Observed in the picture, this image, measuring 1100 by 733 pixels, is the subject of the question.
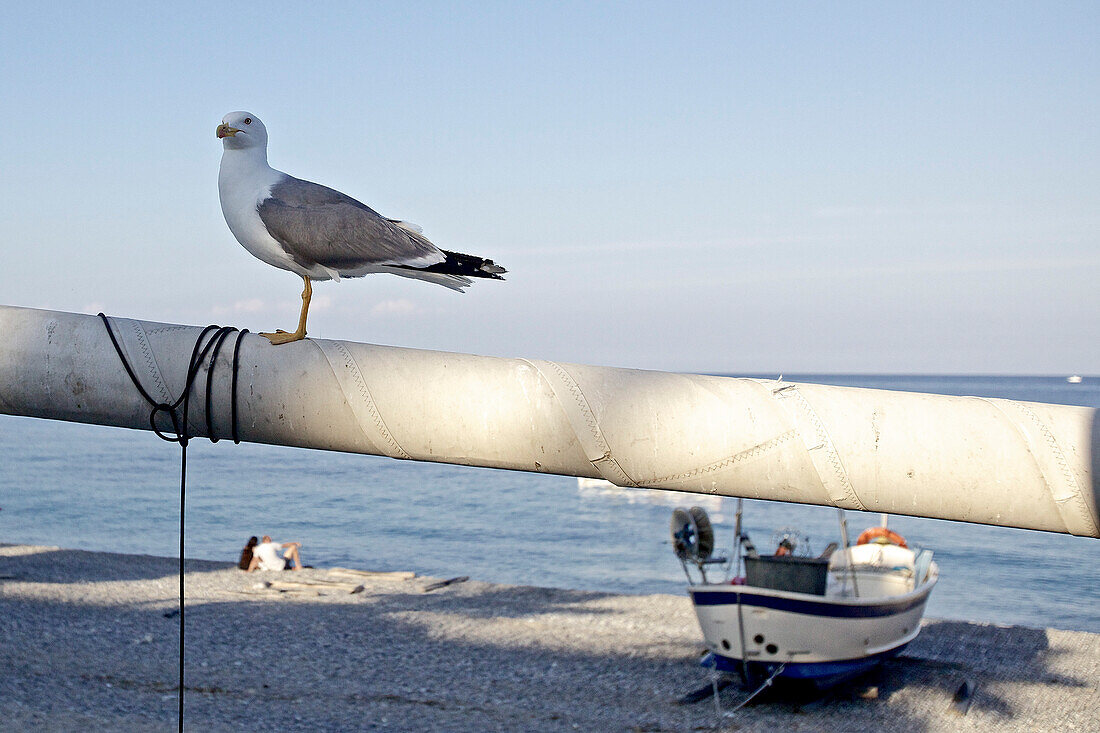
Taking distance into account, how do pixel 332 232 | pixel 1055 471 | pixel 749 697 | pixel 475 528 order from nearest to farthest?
pixel 1055 471
pixel 332 232
pixel 749 697
pixel 475 528

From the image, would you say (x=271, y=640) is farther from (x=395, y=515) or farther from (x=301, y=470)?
(x=301, y=470)

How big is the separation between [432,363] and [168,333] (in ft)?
2.58

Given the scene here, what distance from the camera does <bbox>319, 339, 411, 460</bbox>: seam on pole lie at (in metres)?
2.61

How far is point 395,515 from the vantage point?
42906mm

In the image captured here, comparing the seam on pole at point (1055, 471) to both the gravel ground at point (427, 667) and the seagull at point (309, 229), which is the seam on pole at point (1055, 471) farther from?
the gravel ground at point (427, 667)

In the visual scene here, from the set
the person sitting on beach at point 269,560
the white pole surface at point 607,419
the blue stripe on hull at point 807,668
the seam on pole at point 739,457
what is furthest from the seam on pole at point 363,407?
the person sitting on beach at point 269,560

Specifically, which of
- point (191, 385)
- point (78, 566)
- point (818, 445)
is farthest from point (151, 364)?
point (78, 566)

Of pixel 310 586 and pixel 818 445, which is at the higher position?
pixel 818 445

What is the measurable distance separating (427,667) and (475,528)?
2477 cm

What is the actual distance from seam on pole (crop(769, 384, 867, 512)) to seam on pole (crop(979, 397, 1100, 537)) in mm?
391

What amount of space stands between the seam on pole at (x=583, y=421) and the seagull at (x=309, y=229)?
141cm

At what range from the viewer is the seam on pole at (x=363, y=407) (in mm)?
2613

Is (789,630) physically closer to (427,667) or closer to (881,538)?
(881,538)

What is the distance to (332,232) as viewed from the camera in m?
4.08
